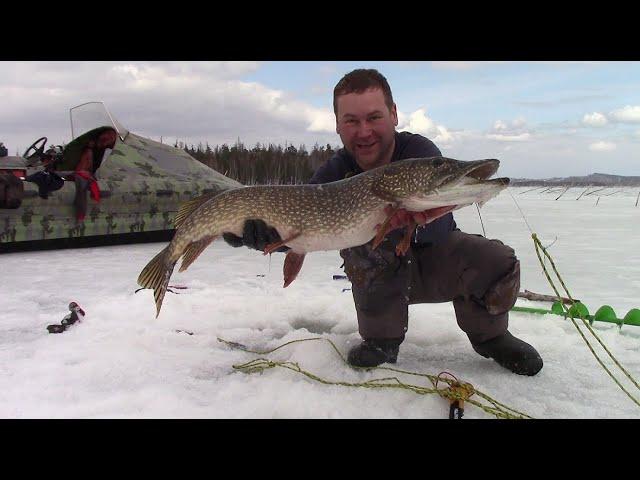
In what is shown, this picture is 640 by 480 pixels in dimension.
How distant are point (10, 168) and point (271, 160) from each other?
460 inches

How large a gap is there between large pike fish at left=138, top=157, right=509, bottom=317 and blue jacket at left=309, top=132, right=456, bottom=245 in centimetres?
29

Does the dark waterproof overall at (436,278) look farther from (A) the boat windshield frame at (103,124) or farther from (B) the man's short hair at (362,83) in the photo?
(A) the boat windshield frame at (103,124)

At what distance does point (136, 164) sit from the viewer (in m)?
7.13

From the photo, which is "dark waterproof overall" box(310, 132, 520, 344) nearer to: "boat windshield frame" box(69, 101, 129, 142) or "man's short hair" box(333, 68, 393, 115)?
"man's short hair" box(333, 68, 393, 115)

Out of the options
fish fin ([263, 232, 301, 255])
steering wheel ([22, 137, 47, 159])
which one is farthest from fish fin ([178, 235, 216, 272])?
steering wheel ([22, 137, 47, 159])

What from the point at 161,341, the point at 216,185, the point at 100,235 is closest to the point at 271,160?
the point at 216,185

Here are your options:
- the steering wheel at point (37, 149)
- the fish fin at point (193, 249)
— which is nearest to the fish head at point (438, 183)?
the fish fin at point (193, 249)

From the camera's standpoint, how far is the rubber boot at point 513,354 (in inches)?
91.7

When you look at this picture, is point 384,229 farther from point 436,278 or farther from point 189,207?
point 189,207

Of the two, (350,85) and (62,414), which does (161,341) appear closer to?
(62,414)

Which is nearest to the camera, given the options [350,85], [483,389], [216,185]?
[483,389]

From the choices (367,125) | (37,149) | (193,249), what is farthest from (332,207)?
(37,149)

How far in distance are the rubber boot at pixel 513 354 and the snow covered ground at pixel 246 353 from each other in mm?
48

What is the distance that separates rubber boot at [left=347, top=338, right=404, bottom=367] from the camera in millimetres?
2496
